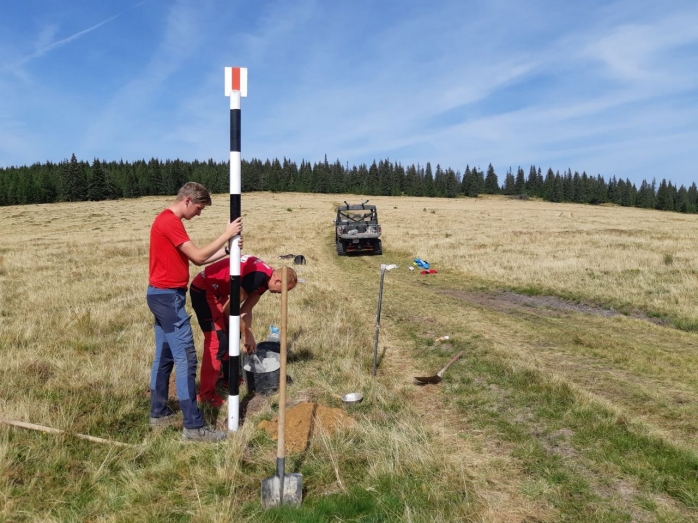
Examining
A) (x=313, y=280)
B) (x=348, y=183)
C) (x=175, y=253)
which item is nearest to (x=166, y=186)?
(x=348, y=183)

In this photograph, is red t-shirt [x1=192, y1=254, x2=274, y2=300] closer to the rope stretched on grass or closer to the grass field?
the grass field

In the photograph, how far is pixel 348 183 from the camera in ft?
340

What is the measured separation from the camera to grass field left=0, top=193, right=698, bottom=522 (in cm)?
311

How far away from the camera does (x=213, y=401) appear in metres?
4.75

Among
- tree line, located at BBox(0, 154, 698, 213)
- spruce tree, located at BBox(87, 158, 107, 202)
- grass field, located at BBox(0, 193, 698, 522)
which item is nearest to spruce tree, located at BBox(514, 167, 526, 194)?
tree line, located at BBox(0, 154, 698, 213)

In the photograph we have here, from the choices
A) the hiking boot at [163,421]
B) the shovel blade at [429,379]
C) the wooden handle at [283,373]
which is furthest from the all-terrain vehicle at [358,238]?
the wooden handle at [283,373]

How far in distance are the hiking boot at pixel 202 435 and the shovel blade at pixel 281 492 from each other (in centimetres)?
97

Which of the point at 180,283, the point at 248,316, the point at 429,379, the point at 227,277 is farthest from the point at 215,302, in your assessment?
the point at 429,379

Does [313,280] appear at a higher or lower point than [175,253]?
lower

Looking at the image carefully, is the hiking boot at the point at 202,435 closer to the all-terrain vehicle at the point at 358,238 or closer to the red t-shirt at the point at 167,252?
the red t-shirt at the point at 167,252

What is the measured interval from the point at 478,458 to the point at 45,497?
3.13m

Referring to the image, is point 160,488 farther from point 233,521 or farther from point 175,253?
point 175,253

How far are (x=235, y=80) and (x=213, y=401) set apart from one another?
3.11m

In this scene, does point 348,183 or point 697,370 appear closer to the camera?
point 697,370
